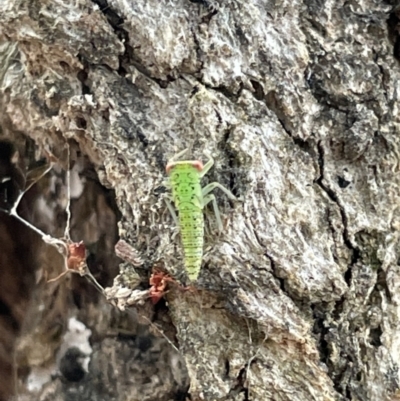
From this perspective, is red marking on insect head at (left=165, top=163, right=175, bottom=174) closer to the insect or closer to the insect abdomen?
the insect

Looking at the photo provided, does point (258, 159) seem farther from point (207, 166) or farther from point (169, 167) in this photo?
point (169, 167)

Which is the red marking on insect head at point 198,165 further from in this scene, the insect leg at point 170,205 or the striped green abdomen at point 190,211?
the insect leg at point 170,205

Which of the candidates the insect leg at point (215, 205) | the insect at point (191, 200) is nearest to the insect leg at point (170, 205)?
the insect at point (191, 200)

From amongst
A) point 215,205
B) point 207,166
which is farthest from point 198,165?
point 215,205

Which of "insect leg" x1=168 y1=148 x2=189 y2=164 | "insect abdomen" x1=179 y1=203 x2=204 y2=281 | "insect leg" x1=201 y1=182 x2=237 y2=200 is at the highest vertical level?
"insect leg" x1=168 y1=148 x2=189 y2=164

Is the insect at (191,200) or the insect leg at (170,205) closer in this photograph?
the insect at (191,200)

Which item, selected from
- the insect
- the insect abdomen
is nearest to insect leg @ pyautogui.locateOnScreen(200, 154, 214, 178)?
the insect

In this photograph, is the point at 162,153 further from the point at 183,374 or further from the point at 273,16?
the point at 183,374
